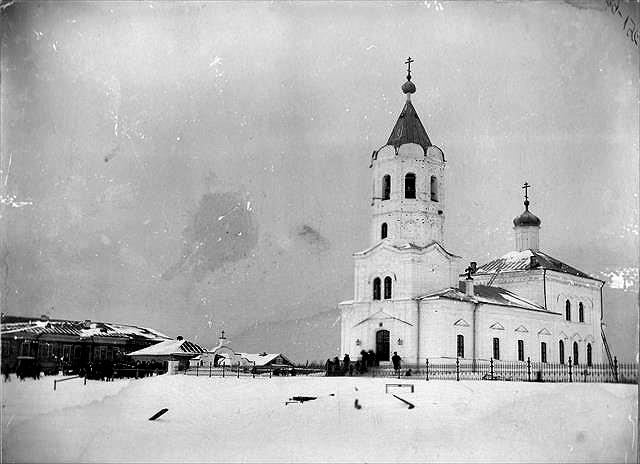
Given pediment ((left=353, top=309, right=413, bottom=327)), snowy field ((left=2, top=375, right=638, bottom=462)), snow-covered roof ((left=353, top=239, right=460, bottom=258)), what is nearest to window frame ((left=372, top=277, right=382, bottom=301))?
pediment ((left=353, top=309, right=413, bottom=327))

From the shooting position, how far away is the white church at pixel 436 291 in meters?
7.55

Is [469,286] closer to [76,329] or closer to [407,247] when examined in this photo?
[407,247]

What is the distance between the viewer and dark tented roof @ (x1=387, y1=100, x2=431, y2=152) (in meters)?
7.38

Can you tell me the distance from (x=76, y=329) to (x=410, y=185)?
315 centimetres

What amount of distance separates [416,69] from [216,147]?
1.83 metres

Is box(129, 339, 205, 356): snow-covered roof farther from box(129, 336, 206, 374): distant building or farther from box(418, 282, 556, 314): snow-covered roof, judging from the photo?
box(418, 282, 556, 314): snow-covered roof

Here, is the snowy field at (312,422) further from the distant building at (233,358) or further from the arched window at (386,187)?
the arched window at (386,187)

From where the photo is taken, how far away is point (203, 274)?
7363 millimetres

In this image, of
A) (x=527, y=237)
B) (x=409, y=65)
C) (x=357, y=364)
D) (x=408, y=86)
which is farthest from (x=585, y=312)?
(x=409, y=65)

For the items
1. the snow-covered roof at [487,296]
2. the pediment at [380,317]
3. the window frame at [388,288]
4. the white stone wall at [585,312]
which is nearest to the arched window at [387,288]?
the window frame at [388,288]

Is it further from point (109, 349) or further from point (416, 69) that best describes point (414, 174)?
point (109, 349)

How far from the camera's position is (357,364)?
7.55m

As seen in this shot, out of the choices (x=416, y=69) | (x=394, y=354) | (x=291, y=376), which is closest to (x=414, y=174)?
(x=416, y=69)

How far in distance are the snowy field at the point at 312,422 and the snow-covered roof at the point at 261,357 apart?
0.56 feet
